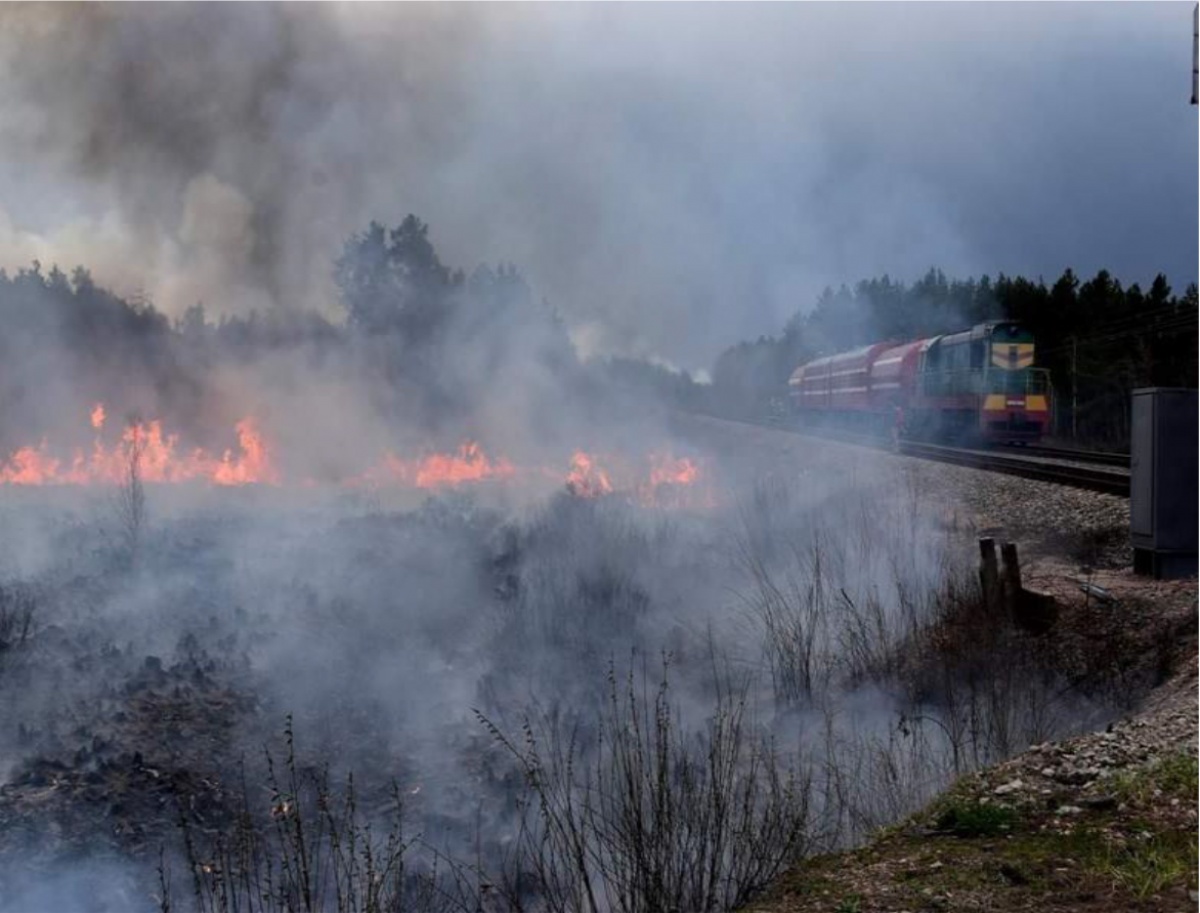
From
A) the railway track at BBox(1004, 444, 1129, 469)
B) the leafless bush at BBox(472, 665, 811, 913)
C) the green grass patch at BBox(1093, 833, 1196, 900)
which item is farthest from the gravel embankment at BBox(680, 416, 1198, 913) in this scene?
Answer: the railway track at BBox(1004, 444, 1129, 469)

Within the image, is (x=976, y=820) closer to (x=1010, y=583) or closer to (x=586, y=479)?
(x=1010, y=583)

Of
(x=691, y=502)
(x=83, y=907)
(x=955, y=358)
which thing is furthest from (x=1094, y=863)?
(x=955, y=358)

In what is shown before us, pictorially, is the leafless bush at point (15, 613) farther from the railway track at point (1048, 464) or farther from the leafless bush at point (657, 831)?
the railway track at point (1048, 464)

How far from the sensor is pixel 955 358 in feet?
86.2

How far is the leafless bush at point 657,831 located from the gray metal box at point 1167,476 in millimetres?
4538

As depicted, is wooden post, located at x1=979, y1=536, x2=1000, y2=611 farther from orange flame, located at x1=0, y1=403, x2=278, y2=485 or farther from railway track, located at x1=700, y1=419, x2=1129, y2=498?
orange flame, located at x1=0, y1=403, x2=278, y2=485

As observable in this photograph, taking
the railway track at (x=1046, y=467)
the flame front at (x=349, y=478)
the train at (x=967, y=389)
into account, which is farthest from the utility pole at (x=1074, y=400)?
the flame front at (x=349, y=478)

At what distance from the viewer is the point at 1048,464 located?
738 inches

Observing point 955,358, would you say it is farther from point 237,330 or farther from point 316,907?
point 316,907

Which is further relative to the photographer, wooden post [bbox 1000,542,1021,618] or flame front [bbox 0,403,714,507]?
flame front [bbox 0,403,714,507]

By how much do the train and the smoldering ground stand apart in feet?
34.5

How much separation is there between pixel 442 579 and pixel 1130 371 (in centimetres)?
3582

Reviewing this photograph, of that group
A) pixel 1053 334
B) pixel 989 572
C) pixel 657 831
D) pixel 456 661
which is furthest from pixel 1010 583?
pixel 1053 334

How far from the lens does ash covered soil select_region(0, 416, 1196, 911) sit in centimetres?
544
